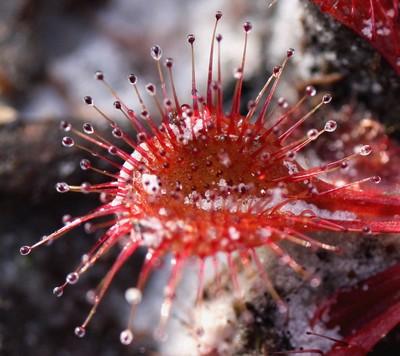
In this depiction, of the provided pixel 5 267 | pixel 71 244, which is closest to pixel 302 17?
pixel 71 244

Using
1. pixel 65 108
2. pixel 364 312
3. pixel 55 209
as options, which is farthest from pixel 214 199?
pixel 65 108

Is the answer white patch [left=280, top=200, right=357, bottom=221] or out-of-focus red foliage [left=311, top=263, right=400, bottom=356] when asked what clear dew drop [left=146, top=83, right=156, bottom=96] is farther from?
out-of-focus red foliage [left=311, top=263, right=400, bottom=356]

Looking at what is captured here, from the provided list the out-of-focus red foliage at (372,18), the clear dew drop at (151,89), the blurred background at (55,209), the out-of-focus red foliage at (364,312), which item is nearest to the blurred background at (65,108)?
the blurred background at (55,209)

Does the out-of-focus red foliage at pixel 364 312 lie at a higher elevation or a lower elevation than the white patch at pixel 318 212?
lower

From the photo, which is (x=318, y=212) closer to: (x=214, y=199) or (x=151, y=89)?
(x=214, y=199)

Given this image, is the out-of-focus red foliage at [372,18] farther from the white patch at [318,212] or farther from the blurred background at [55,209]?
the white patch at [318,212]
